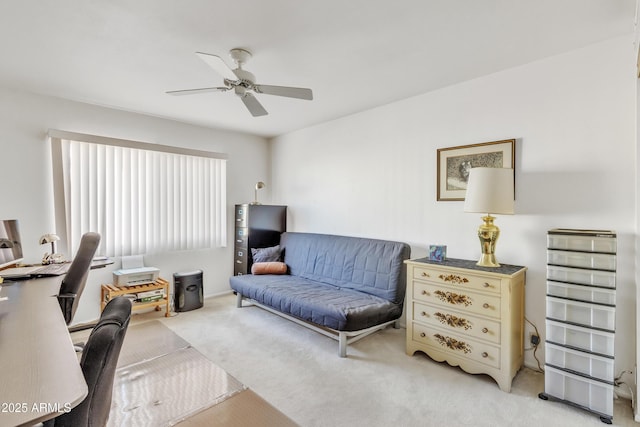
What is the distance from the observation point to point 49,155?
3.15m

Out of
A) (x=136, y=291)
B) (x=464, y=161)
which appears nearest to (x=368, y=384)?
(x=464, y=161)

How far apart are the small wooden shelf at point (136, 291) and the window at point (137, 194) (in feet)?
1.42

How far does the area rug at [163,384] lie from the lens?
1.72m

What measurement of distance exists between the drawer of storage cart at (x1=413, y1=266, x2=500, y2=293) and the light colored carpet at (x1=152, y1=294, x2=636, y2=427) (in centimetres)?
70

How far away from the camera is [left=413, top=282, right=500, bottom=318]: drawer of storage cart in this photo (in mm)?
2242

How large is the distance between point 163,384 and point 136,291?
177 cm

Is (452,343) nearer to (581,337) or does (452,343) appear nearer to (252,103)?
(581,337)

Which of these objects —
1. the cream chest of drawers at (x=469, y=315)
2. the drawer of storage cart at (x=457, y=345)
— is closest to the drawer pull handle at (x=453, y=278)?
the cream chest of drawers at (x=469, y=315)

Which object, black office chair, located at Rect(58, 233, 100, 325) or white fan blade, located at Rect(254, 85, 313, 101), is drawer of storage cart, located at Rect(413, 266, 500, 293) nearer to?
white fan blade, located at Rect(254, 85, 313, 101)

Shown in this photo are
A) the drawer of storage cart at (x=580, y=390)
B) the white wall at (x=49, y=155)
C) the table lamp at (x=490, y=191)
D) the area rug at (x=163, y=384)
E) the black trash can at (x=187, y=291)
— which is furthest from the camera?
the black trash can at (x=187, y=291)

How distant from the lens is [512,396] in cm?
208

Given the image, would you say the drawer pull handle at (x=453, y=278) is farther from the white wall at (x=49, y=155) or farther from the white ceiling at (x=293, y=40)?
the white wall at (x=49, y=155)

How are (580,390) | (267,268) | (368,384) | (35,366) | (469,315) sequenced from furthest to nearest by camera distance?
(267,268) → (469,315) → (368,384) → (580,390) → (35,366)

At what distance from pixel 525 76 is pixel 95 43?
3317 millimetres
